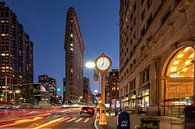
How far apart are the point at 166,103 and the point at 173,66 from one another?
12.7ft

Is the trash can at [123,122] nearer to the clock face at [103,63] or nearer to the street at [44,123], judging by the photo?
the street at [44,123]

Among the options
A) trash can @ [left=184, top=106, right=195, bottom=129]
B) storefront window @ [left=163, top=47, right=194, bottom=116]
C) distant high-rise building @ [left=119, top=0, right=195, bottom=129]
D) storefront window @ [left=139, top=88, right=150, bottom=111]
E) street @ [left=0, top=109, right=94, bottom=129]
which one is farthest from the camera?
storefront window @ [left=139, top=88, right=150, bottom=111]

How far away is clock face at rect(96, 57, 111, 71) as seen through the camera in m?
24.7

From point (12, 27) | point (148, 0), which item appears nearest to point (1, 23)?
point (12, 27)

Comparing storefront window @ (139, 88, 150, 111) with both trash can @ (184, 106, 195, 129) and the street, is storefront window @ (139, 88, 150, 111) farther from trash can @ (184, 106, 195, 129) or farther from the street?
trash can @ (184, 106, 195, 129)

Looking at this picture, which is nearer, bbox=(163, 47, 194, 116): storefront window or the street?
the street

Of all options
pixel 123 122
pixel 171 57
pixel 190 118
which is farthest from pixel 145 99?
pixel 190 118

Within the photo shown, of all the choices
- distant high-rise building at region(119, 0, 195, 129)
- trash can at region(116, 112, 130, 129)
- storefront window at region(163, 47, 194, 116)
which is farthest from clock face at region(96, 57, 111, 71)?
trash can at region(116, 112, 130, 129)

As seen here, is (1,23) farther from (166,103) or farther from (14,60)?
(166,103)

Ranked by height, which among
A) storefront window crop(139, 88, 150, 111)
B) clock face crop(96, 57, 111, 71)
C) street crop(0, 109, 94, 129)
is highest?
clock face crop(96, 57, 111, 71)

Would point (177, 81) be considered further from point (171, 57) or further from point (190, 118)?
point (190, 118)

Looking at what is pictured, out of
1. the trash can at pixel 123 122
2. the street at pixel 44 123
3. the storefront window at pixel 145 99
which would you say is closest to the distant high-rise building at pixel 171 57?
the storefront window at pixel 145 99

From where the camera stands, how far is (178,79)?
1180 inches

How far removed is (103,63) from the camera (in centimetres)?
2481
